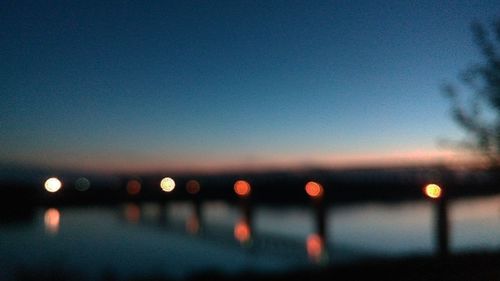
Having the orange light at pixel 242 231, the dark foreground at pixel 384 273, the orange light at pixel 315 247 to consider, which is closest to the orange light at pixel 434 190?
the orange light at pixel 315 247

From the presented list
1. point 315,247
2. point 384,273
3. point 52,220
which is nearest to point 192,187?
point 52,220

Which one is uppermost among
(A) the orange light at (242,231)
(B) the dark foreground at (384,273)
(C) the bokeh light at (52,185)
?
(C) the bokeh light at (52,185)

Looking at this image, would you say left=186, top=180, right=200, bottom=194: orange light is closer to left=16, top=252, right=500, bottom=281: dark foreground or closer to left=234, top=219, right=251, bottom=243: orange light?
left=234, top=219, right=251, bottom=243: orange light

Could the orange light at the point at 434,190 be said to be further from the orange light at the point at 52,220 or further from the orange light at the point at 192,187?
the orange light at the point at 192,187

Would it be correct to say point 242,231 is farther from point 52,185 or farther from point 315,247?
point 52,185

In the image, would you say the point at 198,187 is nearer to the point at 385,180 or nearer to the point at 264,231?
the point at 264,231

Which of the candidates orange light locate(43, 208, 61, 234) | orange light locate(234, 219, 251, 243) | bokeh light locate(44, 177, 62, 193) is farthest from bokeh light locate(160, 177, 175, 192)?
orange light locate(43, 208, 61, 234)

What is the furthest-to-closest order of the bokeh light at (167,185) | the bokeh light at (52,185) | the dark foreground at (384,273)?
the bokeh light at (167,185) → the bokeh light at (52,185) → the dark foreground at (384,273)
